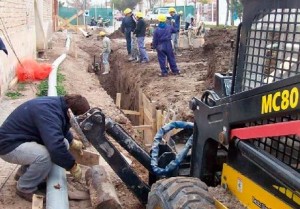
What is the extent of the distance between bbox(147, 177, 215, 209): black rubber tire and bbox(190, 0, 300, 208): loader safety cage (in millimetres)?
340

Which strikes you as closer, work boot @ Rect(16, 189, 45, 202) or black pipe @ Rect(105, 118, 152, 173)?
black pipe @ Rect(105, 118, 152, 173)

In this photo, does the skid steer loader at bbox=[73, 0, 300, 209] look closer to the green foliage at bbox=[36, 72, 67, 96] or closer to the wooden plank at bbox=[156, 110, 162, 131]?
the wooden plank at bbox=[156, 110, 162, 131]

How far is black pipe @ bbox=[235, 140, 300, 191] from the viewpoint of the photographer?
2686 millimetres

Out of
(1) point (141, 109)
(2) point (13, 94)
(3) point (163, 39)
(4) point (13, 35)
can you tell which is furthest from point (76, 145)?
(3) point (163, 39)

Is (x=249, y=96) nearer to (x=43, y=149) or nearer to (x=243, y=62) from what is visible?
(x=243, y=62)

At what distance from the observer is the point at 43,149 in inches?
193

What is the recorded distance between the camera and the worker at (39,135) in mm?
4707

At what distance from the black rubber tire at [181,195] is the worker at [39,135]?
124 centimetres

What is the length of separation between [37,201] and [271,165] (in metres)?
2.86

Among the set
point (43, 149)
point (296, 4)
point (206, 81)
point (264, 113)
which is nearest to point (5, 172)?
point (43, 149)

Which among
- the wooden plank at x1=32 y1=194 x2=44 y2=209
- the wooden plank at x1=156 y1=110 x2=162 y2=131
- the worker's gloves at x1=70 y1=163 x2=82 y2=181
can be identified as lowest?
the wooden plank at x1=156 y1=110 x2=162 y2=131

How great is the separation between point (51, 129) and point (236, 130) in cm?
209

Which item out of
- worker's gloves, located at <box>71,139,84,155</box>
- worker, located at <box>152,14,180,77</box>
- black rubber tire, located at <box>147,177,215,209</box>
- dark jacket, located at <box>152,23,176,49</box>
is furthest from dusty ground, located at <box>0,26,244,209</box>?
black rubber tire, located at <box>147,177,215,209</box>

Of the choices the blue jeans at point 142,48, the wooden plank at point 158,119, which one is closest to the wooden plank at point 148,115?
the wooden plank at point 158,119
